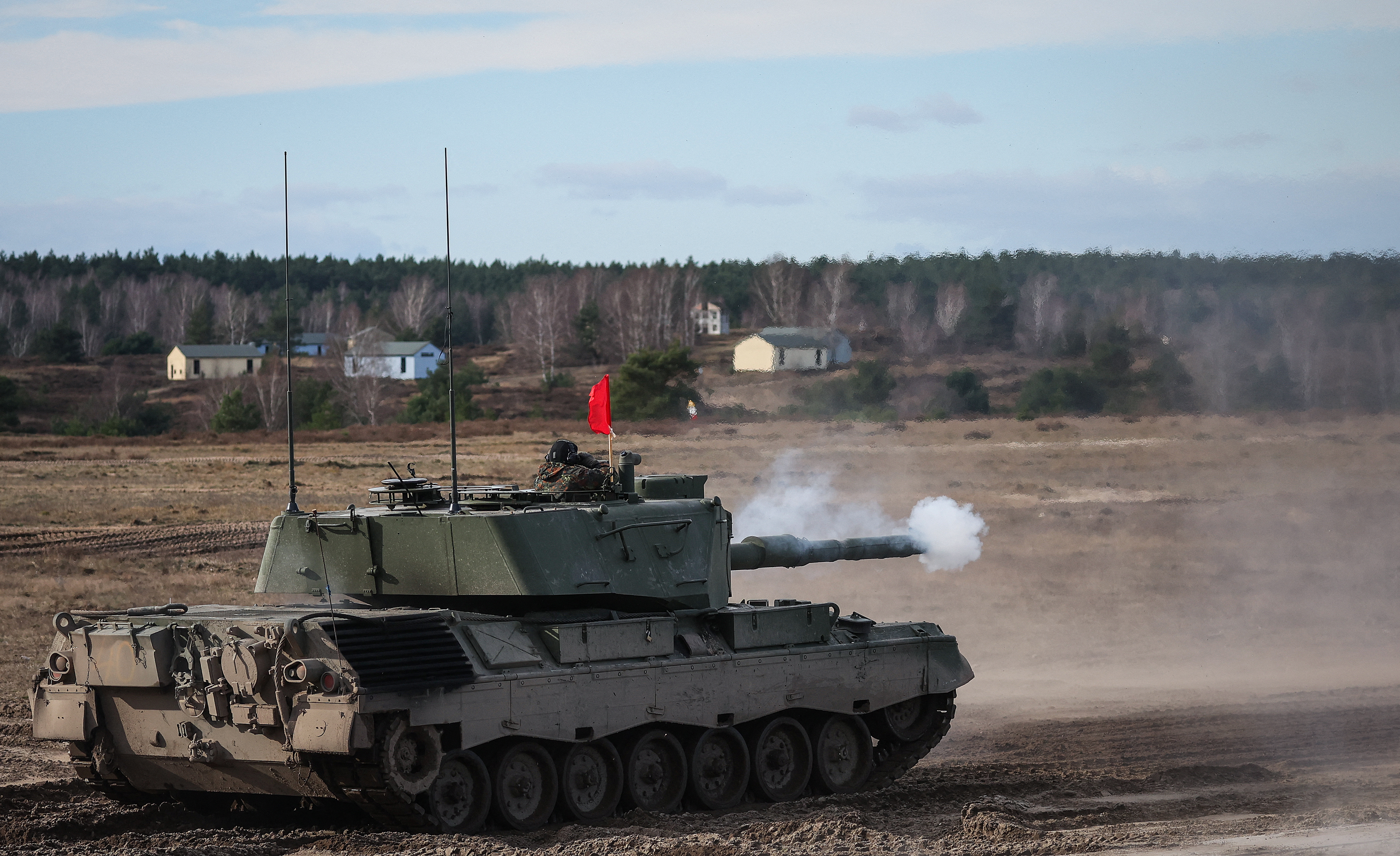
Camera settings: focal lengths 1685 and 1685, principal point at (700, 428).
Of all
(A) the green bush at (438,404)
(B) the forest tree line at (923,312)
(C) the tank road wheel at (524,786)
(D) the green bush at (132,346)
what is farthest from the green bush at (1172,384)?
(D) the green bush at (132,346)

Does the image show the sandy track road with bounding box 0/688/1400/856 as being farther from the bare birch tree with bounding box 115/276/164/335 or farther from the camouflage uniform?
the bare birch tree with bounding box 115/276/164/335

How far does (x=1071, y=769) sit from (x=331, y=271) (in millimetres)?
130436

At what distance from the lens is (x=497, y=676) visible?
13.1m

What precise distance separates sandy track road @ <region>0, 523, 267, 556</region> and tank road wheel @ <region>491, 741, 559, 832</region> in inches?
808

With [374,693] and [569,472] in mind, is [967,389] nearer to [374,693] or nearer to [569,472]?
[569,472]

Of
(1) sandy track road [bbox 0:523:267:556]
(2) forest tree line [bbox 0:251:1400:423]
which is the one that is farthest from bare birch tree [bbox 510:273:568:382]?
(1) sandy track road [bbox 0:523:267:556]

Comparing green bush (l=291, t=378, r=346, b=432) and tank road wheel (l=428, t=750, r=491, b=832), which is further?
green bush (l=291, t=378, r=346, b=432)

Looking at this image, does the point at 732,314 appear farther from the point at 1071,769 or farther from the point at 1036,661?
the point at 1071,769

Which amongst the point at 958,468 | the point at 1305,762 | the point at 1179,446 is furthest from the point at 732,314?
the point at 1305,762

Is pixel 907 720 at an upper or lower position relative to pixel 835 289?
lower

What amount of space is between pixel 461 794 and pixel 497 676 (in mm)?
964

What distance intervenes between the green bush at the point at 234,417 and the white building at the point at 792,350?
66.7 feet

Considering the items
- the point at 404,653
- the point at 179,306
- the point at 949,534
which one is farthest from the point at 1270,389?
the point at 179,306

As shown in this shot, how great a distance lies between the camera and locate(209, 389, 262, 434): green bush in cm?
6347
